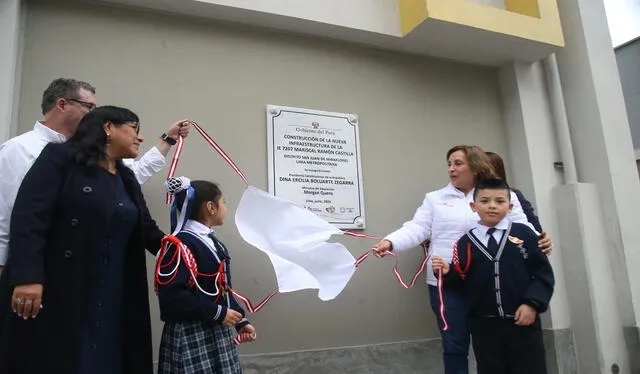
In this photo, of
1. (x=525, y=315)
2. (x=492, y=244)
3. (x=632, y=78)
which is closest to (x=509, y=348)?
(x=525, y=315)

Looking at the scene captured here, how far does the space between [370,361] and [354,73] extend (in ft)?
7.46

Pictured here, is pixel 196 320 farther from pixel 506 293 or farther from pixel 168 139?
pixel 506 293

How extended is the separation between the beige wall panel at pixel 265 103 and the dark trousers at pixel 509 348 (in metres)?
1.21

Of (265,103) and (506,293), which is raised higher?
(265,103)

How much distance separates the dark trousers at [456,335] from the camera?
297cm

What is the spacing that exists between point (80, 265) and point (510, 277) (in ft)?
6.79

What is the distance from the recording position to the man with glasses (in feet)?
7.14

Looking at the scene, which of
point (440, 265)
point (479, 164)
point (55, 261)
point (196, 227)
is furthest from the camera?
point (479, 164)

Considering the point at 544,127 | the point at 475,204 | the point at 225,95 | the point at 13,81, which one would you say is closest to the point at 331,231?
the point at 475,204

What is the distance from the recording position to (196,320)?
2.38 meters

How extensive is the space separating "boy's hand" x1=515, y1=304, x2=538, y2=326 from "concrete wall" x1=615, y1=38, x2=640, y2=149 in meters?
7.19

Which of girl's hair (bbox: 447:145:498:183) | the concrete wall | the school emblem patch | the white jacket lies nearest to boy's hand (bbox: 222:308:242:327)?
the white jacket

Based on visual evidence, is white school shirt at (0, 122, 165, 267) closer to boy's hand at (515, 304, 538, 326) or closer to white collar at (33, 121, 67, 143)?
white collar at (33, 121, 67, 143)

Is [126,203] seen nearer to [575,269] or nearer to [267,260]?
[267,260]
